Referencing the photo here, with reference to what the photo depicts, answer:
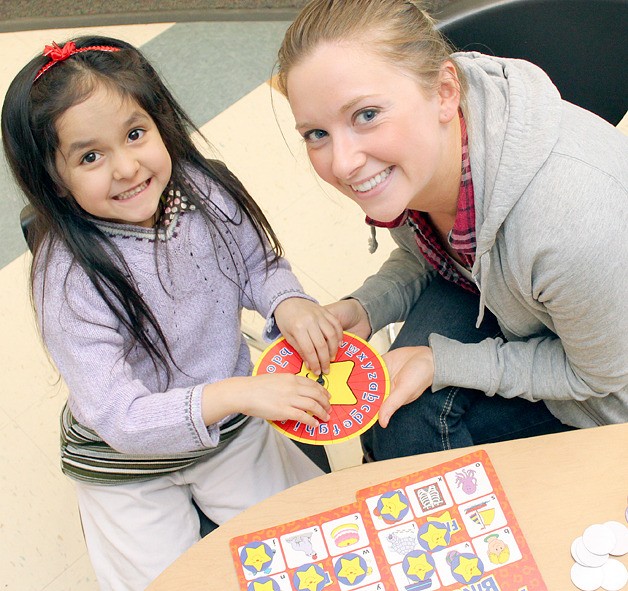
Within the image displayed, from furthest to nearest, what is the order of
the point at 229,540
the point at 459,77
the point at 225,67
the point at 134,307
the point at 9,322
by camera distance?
the point at 225,67 < the point at 9,322 < the point at 134,307 < the point at 459,77 < the point at 229,540

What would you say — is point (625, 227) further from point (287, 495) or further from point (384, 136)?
point (287, 495)

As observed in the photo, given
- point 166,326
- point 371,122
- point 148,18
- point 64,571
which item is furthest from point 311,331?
point 148,18

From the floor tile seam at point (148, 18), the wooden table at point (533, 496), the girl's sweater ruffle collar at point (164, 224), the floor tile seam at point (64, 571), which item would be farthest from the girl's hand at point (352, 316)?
the floor tile seam at point (148, 18)

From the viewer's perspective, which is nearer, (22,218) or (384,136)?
(384,136)

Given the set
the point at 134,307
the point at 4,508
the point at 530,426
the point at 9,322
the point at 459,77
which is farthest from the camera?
the point at 9,322

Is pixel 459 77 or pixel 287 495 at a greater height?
pixel 459 77

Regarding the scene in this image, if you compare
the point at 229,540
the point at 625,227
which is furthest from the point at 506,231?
the point at 229,540

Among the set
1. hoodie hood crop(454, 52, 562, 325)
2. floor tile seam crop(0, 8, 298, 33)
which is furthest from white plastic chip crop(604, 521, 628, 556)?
floor tile seam crop(0, 8, 298, 33)

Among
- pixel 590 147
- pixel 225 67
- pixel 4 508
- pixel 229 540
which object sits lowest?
pixel 4 508

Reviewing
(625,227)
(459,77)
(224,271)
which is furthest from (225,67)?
(625,227)

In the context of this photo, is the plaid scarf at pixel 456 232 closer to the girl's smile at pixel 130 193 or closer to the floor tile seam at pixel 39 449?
the girl's smile at pixel 130 193

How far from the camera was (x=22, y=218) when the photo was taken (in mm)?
1246

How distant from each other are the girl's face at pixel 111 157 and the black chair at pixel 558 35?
0.52 m

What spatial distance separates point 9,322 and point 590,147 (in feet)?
5.30
